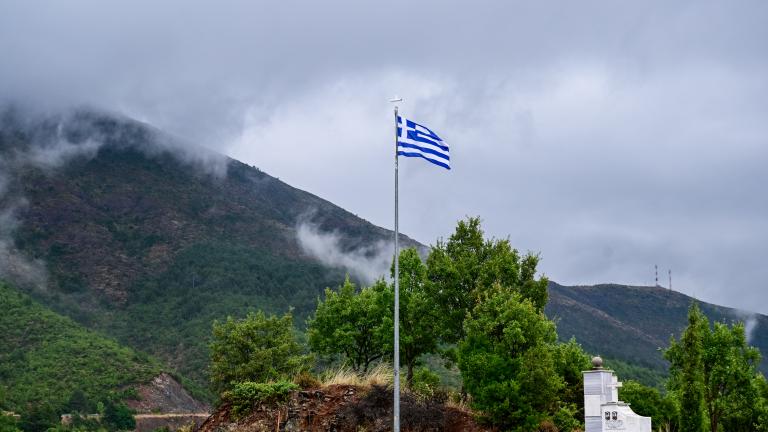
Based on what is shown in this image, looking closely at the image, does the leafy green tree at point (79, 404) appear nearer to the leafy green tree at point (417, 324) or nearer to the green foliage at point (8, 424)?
the green foliage at point (8, 424)

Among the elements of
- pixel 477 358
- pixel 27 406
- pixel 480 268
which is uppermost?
pixel 480 268

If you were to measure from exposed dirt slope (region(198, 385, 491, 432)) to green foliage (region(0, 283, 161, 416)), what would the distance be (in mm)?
39388

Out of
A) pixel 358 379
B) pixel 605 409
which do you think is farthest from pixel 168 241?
pixel 605 409

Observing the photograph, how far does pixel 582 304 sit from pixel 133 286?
9887 centimetres

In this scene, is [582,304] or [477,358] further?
[582,304]

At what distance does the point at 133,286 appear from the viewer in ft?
381

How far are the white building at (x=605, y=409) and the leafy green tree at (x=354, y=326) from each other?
15.4 m

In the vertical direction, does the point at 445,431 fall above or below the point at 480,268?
below

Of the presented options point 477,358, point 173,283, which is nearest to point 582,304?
point 173,283

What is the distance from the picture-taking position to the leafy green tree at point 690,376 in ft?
117

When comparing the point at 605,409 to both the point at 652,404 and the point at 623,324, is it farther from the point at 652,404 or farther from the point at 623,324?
the point at 623,324

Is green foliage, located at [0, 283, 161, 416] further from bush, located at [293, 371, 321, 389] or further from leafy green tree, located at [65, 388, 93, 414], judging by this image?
bush, located at [293, 371, 321, 389]

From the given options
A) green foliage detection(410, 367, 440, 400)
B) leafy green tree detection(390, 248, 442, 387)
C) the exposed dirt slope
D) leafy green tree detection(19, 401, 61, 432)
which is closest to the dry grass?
the exposed dirt slope

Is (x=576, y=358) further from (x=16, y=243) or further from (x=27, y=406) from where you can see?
(x=16, y=243)
